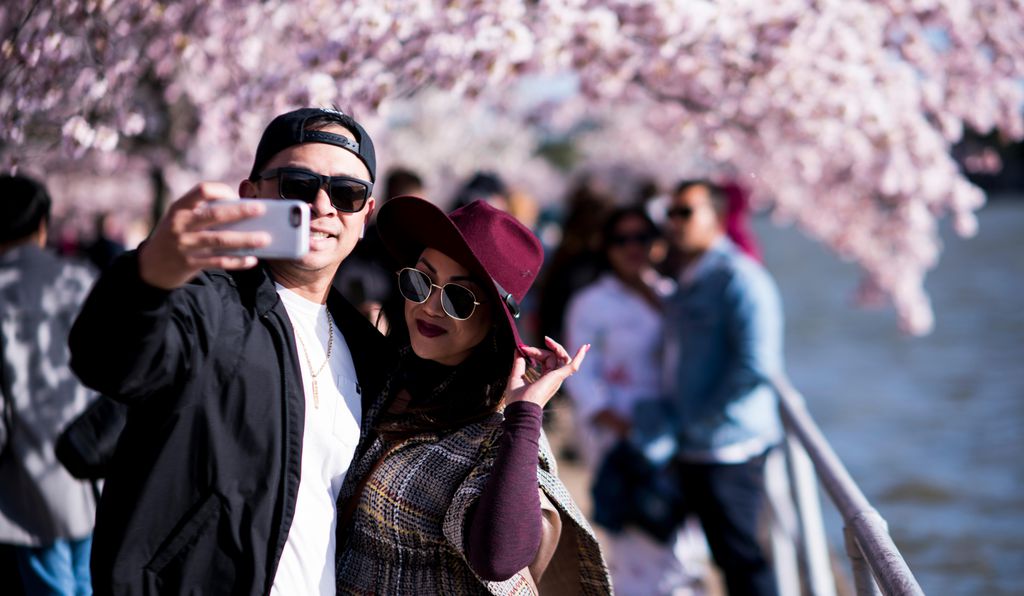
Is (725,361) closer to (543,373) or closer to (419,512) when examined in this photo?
(543,373)

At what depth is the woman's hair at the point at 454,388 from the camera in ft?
7.55

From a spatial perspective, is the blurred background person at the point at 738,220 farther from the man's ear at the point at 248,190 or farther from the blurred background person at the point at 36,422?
the man's ear at the point at 248,190

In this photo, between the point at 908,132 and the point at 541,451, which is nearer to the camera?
the point at 541,451

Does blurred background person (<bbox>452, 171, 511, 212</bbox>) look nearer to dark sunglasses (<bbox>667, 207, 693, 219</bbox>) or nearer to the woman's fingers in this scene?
dark sunglasses (<bbox>667, 207, 693, 219</bbox>)

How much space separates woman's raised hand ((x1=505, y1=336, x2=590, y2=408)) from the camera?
217cm

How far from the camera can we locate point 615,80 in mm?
4895

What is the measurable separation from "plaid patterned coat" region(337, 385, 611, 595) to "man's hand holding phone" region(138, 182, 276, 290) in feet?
2.35

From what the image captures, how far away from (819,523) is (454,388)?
2.47 m

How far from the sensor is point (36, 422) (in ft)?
11.4

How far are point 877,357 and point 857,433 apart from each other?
34.0 feet

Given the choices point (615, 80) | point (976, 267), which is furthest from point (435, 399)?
point (976, 267)

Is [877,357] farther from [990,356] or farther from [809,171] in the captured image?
[809,171]

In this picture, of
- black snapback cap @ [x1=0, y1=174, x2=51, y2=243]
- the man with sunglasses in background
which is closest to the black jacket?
the man with sunglasses in background

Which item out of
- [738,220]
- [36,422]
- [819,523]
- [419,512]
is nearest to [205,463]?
[419,512]
